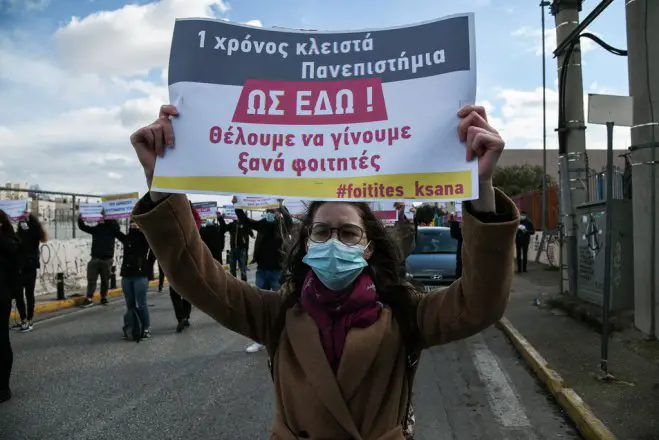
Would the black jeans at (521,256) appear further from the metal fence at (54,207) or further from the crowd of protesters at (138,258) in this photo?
the metal fence at (54,207)

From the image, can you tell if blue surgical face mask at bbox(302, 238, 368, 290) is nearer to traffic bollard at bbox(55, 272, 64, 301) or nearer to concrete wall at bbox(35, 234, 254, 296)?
traffic bollard at bbox(55, 272, 64, 301)

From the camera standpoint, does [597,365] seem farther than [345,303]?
Yes

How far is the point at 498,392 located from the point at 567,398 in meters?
0.74

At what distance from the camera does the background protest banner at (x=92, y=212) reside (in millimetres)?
12459

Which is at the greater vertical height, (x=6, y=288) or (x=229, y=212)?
(x=229, y=212)

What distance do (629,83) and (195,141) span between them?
781 cm

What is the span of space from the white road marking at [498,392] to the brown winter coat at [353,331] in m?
3.38

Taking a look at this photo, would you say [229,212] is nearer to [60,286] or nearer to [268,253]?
[60,286]

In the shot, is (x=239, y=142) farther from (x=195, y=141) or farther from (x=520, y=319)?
(x=520, y=319)

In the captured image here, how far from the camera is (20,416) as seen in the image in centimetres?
521

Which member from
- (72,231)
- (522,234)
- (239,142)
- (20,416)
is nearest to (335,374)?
(239,142)

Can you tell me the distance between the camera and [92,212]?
41.6ft

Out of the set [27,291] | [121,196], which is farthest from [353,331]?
[121,196]

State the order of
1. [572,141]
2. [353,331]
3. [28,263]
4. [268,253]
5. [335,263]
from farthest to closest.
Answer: [572,141]
[28,263]
[268,253]
[335,263]
[353,331]
